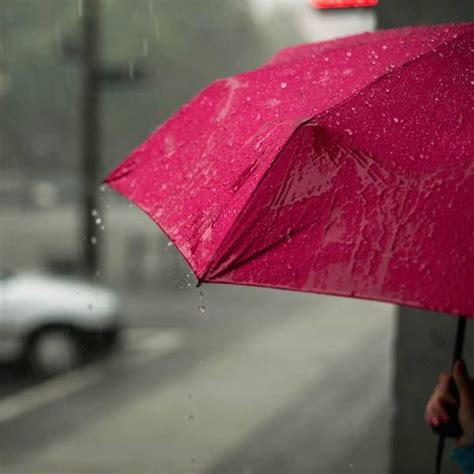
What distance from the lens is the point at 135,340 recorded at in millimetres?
11180

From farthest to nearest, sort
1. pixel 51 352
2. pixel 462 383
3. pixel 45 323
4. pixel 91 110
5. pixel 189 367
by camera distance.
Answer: pixel 91 110
pixel 189 367
pixel 51 352
pixel 45 323
pixel 462 383

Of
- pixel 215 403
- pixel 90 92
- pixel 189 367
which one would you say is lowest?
pixel 189 367

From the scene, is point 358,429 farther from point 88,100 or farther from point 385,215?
point 88,100

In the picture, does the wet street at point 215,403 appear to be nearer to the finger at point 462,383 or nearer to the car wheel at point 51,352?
the car wheel at point 51,352

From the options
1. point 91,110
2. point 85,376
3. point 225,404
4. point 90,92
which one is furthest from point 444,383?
point 91,110

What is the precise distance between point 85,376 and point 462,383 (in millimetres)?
7528

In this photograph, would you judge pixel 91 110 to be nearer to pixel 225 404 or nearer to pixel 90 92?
pixel 90 92

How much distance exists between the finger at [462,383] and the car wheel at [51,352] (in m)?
7.51

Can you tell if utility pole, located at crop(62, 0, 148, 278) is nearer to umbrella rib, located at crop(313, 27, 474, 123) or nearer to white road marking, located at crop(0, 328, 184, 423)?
white road marking, located at crop(0, 328, 184, 423)

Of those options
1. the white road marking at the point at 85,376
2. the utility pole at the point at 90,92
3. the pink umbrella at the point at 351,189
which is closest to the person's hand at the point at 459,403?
the pink umbrella at the point at 351,189

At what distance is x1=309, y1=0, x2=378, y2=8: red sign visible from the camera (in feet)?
13.8

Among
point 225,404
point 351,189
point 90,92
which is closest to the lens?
point 351,189

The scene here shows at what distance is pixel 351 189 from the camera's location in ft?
5.64

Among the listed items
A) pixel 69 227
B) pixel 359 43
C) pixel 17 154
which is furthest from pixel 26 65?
pixel 359 43
